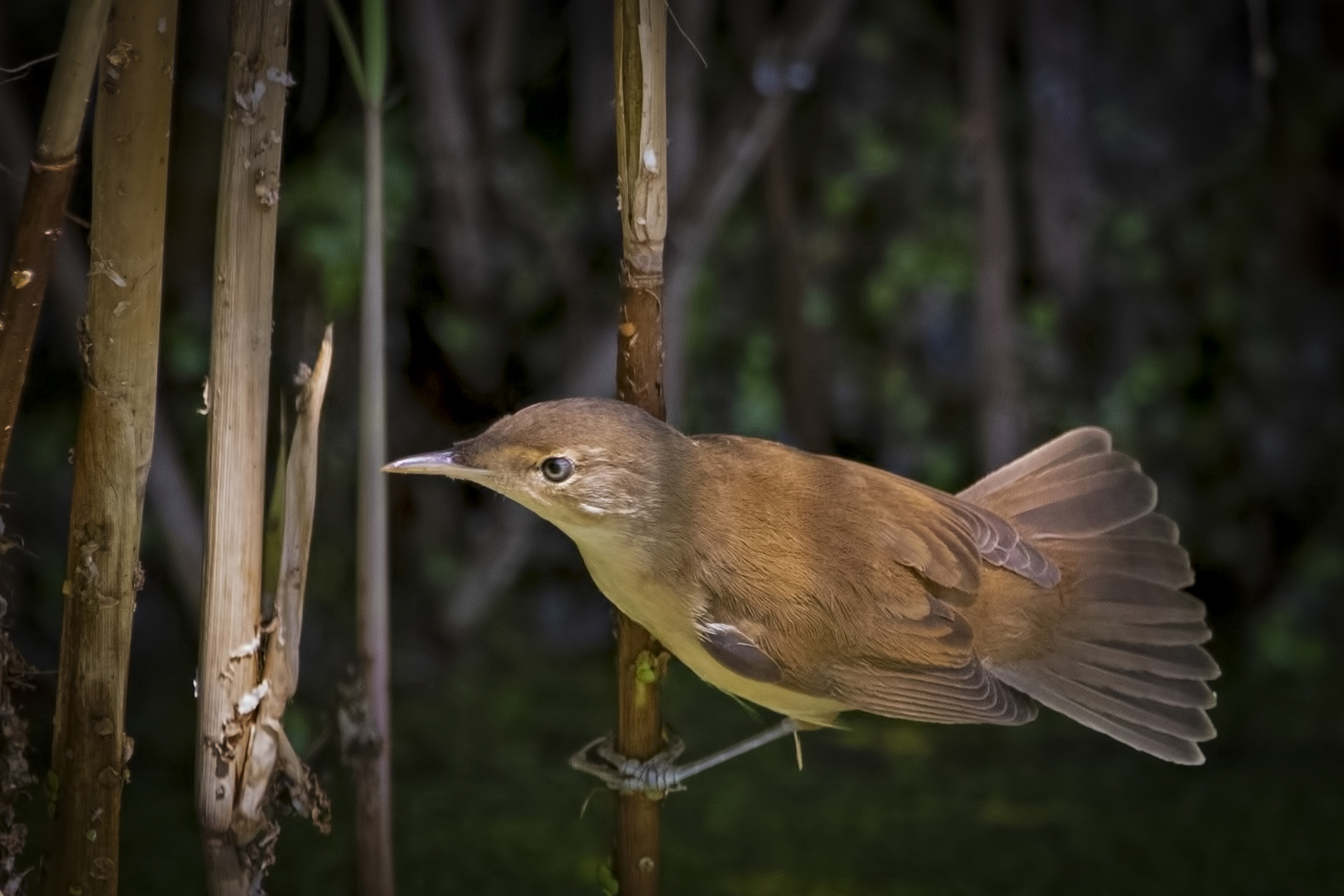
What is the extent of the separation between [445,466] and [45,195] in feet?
2.32

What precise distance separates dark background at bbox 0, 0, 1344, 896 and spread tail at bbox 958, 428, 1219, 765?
1.00m

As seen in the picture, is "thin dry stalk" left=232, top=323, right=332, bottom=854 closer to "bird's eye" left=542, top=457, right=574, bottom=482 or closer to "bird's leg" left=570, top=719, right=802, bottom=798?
"bird's eye" left=542, top=457, right=574, bottom=482

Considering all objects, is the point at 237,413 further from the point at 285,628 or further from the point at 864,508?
the point at 864,508

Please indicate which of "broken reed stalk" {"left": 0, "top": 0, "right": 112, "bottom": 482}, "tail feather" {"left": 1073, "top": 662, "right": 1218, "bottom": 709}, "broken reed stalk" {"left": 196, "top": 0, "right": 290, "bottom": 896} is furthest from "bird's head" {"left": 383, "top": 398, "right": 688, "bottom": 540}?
"tail feather" {"left": 1073, "top": 662, "right": 1218, "bottom": 709}

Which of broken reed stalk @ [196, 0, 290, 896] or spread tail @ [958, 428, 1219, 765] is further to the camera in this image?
spread tail @ [958, 428, 1219, 765]

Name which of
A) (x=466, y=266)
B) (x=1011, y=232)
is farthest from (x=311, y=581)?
(x=1011, y=232)

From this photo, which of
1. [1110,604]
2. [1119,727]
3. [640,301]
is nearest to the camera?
[640,301]

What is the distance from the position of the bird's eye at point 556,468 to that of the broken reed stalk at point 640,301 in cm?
15

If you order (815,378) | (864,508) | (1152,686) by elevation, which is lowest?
(1152,686)

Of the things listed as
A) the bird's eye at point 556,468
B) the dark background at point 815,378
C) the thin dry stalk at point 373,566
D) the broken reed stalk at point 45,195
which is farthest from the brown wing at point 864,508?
the dark background at point 815,378

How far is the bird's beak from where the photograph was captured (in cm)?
219

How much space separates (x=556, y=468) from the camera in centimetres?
225

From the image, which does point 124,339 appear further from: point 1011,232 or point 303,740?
point 1011,232

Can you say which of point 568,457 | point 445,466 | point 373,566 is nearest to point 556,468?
point 568,457
